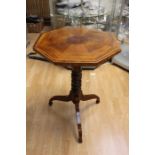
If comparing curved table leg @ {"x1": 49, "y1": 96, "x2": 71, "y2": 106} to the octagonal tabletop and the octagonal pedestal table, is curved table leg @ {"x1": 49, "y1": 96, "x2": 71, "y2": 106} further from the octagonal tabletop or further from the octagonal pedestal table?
the octagonal tabletop

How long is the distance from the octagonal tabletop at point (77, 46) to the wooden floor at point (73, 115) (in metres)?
0.62

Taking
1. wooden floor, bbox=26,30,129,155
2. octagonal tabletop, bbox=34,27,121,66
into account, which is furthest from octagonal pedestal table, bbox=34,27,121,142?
wooden floor, bbox=26,30,129,155

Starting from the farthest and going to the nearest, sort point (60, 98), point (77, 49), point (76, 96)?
point (60, 98)
point (76, 96)
point (77, 49)

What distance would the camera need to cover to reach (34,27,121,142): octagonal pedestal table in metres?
1.37

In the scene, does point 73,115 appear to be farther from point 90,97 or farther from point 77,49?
point 77,49

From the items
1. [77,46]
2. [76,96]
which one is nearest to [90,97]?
[76,96]

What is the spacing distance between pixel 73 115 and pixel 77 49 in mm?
662

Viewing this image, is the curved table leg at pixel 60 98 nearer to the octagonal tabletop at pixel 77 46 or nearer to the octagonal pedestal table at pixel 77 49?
the octagonal pedestal table at pixel 77 49

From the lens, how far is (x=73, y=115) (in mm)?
1903

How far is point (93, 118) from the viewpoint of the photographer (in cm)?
186
